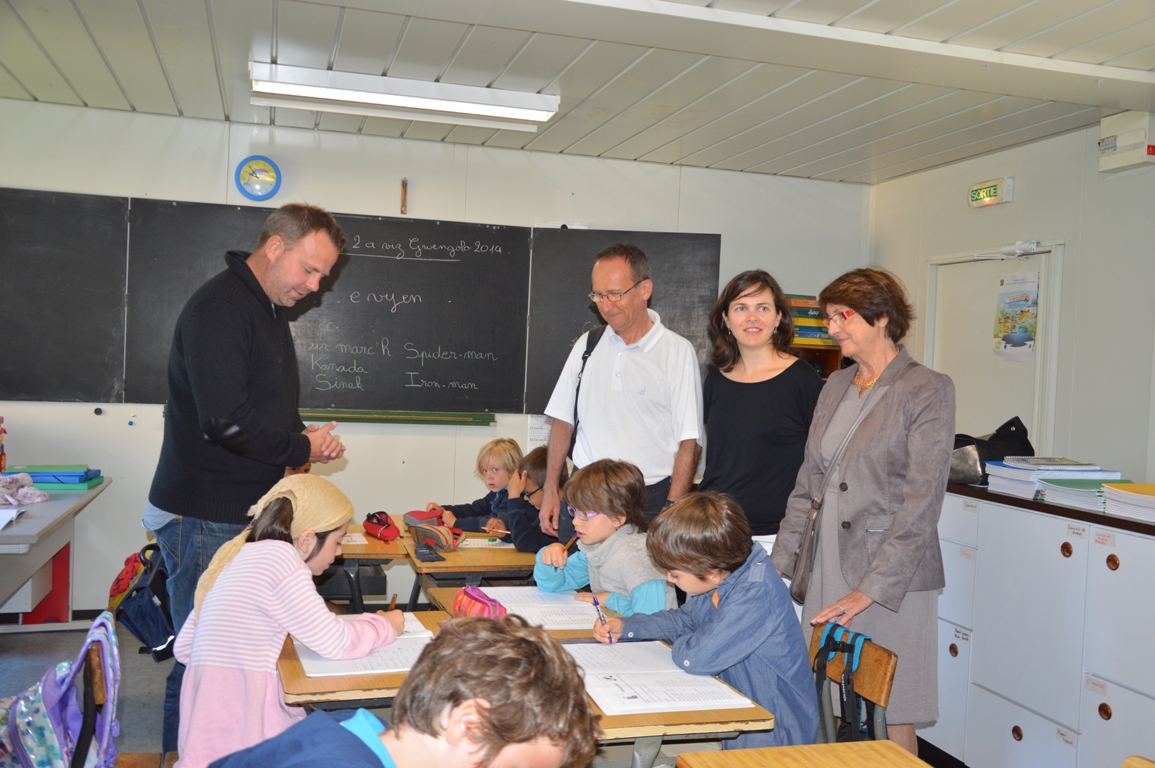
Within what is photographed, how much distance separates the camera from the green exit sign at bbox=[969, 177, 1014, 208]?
467 cm

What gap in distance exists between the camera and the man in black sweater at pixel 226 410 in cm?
236

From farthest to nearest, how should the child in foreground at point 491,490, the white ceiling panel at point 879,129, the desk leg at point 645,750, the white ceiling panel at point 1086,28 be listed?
the child in foreground at point 491,490 < the white ceiling panel at point 879,129 < the white ceiling panel at point 1086,28 < the desk leg at point 645,750

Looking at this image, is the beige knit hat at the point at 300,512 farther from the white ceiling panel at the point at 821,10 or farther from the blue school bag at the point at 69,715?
the white ceiling panel at the point at 821,10

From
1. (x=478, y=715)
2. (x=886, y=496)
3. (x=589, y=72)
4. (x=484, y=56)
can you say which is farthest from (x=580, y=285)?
(x=478, y=715)

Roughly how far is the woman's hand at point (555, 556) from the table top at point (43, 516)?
1.81 metres

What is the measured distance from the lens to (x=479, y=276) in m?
5.20

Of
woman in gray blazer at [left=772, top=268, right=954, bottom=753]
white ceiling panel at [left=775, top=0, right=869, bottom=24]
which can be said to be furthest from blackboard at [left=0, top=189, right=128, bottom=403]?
woman in gray blazer at [left=772, top=268, right=954, bottom=753]

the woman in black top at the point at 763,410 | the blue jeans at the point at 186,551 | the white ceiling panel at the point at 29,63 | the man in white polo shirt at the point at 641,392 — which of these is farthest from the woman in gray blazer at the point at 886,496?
the white ceiling panel at the point at 29,63

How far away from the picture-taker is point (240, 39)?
361cm

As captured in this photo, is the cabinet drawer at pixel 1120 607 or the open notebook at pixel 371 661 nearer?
the open notebook at pixel 371 661

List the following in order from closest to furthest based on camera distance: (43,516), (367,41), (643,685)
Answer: (643,685), (43,516), (367,41)

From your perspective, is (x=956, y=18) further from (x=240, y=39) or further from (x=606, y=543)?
(x=240, y=39)

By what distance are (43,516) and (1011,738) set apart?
3.71 m

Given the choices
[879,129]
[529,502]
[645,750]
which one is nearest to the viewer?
[645,750]
